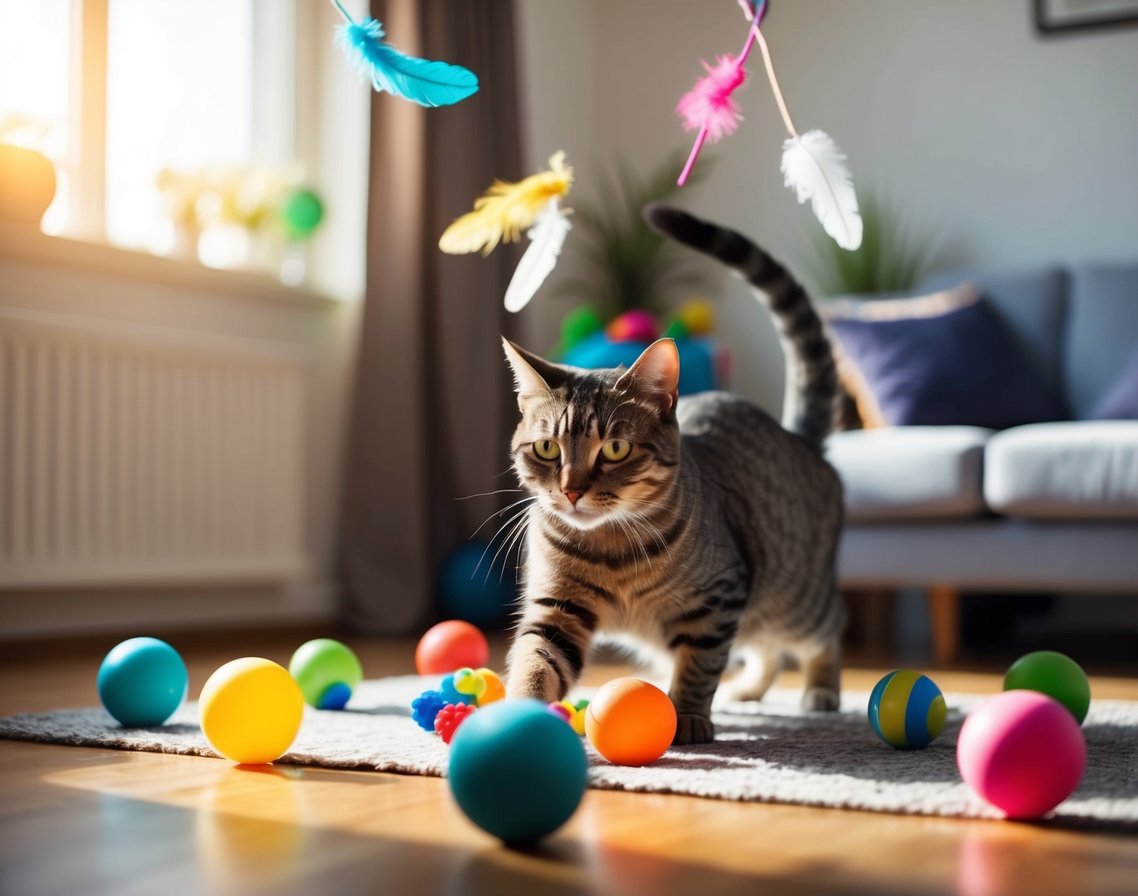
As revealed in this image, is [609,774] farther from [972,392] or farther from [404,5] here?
[404,5]

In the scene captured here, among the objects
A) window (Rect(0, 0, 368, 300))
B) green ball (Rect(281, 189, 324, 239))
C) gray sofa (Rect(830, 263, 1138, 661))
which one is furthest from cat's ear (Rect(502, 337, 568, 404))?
green ball (Rect(281, 189, 324, 239))

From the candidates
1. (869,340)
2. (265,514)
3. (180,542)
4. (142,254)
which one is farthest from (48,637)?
(869,340)

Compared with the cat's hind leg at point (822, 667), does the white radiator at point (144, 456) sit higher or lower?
higher

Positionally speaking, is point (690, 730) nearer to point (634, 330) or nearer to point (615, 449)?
point (615, 449)

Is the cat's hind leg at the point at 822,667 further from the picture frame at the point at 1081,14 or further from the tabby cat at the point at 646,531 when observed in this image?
the picture frame at the point at 1081,14

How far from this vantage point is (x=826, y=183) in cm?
185

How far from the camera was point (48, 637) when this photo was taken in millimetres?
3266

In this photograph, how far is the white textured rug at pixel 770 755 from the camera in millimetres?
1369

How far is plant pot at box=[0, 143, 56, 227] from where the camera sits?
3.12m

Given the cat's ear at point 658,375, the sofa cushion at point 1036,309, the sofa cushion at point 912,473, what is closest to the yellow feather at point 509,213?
the cat's ear at point 658,375

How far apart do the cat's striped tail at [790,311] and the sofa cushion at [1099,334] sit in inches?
66.3

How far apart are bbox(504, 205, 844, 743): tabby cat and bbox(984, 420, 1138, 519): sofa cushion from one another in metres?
1.05

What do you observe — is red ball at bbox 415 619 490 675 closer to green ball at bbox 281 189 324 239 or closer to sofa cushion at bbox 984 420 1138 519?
sofa cushion at bbox 984 420 1138 519

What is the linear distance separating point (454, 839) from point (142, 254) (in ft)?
8.70
